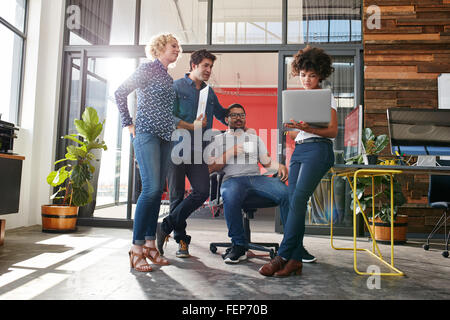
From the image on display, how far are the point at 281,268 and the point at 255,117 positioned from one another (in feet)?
23.0

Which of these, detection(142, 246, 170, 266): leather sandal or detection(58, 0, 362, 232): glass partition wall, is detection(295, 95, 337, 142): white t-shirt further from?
detection(58, 0, 362, 232): glass partition wall

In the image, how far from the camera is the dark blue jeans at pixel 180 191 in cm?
255

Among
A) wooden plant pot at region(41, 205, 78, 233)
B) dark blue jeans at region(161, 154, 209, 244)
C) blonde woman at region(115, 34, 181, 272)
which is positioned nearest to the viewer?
blonde woman at region(115, 34, 181, 272)

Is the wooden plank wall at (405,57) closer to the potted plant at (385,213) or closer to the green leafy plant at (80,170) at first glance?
the potted plant at (385,213)

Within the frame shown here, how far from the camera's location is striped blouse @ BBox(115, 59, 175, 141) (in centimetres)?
216

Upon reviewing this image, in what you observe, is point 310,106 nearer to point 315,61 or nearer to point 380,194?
point 315,61

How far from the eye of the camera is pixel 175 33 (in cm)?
412

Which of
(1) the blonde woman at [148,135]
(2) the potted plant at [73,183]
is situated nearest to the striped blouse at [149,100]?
(1) the blonde woman at [148,135]

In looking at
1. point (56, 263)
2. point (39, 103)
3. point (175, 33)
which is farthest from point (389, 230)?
point (39, 103)

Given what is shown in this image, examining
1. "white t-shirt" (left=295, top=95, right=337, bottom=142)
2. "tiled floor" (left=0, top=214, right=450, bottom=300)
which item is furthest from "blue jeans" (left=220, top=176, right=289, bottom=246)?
"white t-shirt" (left=295, top=95, right=337, bottom=142)

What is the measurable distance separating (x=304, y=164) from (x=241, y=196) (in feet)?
1.92

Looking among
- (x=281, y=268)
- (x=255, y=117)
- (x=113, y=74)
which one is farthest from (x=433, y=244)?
(x=255, y=117)

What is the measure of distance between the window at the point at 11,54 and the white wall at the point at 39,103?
0.07 meters
